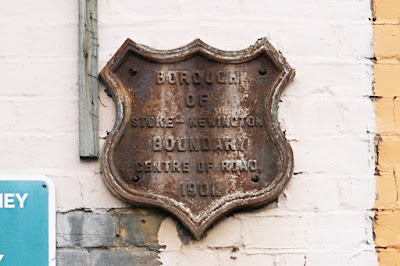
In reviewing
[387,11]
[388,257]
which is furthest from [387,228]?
[387,11]

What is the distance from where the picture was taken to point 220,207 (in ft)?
7.93

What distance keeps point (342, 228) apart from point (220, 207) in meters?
0.46

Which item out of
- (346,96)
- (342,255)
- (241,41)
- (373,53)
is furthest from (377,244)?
(241,41)

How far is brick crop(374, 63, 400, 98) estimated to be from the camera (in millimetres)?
2604

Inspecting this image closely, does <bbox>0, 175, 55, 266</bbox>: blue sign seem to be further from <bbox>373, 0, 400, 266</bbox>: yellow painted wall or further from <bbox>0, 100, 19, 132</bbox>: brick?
<bbox>373, 0, 400, 266</bbox>: yellow painted wall

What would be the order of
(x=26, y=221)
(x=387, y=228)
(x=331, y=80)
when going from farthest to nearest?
(x=331, y=80), (x=387, y=228), (x=26, y=221)

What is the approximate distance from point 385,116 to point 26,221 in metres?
1.36

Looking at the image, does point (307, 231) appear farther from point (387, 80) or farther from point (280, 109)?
point (387, 80)

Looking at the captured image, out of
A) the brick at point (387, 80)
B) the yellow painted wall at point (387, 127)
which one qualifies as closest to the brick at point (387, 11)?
the yellow painted wall at point (387, 127)

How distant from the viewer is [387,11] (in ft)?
8.74

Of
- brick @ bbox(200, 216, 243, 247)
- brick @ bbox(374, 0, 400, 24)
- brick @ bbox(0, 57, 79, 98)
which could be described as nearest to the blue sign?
brick @ bbox(0, 57, 79, 98)

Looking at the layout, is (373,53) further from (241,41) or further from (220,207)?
(220,207)

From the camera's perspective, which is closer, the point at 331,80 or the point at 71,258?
the point at 71,258

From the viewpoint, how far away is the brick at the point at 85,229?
2.42 meters
